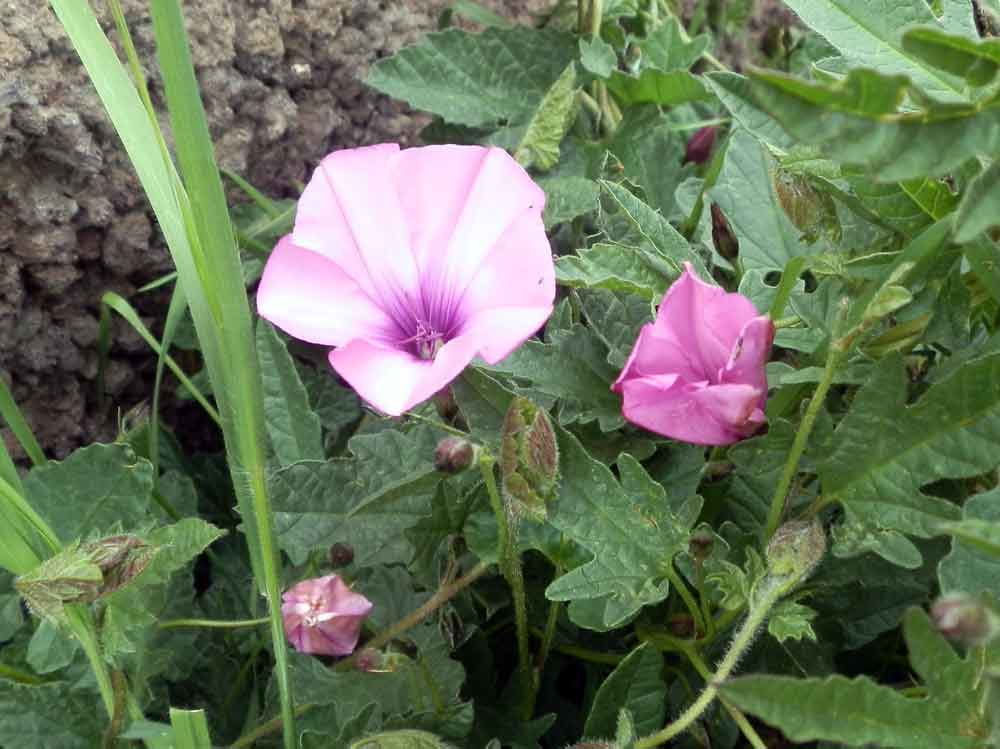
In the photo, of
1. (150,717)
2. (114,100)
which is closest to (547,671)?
(150,717)

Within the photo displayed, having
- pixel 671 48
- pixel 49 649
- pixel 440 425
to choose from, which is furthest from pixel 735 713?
pixel 671 48

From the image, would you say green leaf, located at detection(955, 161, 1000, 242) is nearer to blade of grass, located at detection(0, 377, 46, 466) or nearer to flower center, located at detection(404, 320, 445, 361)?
flower center, located at detection(404, 320, 445, 361)

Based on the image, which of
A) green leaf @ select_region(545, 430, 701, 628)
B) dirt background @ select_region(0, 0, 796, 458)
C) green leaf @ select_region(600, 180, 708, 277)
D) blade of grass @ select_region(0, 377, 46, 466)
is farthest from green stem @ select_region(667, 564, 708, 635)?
dirt background @ select_region(0, 0, 796, 458)

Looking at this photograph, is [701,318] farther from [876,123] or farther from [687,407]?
[876,123]

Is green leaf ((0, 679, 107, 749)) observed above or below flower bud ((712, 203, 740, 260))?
below

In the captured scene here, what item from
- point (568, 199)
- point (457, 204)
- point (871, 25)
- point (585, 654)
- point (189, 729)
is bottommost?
point (585, 654)

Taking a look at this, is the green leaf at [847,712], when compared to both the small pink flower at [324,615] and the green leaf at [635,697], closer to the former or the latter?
the green leaf at [635,697]

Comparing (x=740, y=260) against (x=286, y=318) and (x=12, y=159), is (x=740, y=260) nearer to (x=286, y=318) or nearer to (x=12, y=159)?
(x=286, y=318)
